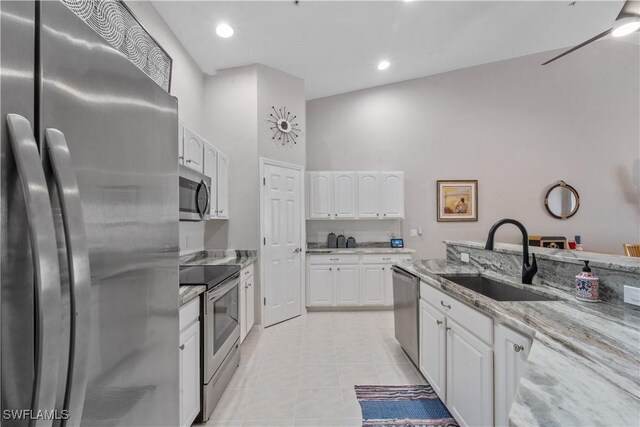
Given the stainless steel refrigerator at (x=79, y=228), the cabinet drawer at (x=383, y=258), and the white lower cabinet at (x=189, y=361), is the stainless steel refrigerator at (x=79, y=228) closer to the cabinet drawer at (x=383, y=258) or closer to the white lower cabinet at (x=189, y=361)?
the white lower cabinet at (x=189, y=361)

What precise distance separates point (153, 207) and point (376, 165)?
4.42 m

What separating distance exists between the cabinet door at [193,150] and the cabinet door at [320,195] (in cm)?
200

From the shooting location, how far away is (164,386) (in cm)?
94

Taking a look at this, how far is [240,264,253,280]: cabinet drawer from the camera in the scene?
2.87 m

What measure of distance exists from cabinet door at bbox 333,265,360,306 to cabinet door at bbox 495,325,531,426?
2.81m

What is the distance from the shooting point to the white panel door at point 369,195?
4.46 meters

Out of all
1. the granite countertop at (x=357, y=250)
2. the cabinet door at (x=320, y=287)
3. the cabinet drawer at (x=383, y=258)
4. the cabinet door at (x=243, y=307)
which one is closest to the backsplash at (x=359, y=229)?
the granite countertop at (x=357, y=250)

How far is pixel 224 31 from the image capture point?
9.90ft

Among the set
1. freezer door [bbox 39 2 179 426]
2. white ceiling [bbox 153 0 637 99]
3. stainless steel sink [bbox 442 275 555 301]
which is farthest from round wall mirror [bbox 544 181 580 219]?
freezer door [bbox 39 2 179 426]

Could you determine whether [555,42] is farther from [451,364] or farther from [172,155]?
[172,155]

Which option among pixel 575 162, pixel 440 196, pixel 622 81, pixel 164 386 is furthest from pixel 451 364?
pixel 622 81

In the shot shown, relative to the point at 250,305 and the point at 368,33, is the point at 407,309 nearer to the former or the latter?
the point at 250,305

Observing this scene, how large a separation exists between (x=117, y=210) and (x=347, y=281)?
3676 mm

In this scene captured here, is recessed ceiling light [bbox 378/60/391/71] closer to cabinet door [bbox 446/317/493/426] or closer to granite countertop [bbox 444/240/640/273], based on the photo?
granite countertop [bbox 444/240/640/273]
